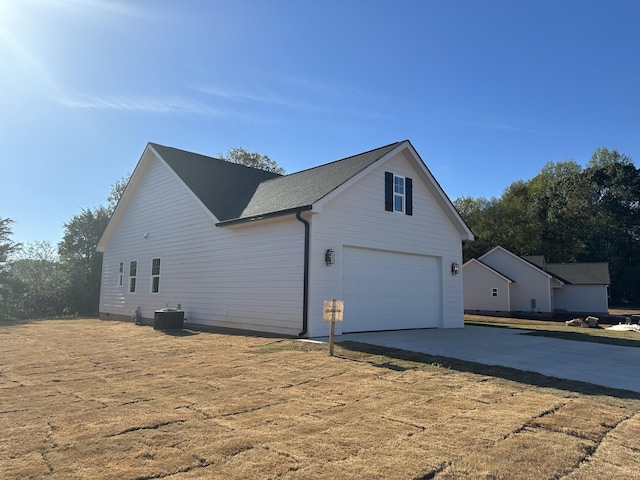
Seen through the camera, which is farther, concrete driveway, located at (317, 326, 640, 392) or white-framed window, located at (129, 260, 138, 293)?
white-framed window, located at (129, 260, 138, 293)

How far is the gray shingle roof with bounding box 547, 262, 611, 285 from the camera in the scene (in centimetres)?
3569

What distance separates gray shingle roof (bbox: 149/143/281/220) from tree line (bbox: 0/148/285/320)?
46.0 ft

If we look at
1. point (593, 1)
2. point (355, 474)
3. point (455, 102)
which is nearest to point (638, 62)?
point (593, 1)

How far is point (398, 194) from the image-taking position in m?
13.7

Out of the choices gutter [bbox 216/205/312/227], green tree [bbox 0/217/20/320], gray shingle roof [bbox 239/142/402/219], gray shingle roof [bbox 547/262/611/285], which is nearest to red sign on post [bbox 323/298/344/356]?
gutter [bbox 216/205/312/227]

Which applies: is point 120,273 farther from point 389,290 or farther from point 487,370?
point 487,370

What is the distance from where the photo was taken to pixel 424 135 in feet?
54.0

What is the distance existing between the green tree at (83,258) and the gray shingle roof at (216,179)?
1408 centimetres

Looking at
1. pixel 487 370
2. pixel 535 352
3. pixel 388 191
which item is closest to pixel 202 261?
pixel 388 191

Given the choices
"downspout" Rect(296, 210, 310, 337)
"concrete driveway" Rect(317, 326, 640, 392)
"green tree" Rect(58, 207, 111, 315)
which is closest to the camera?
"concrete driveway" Rect(317, 326, 640, 392)

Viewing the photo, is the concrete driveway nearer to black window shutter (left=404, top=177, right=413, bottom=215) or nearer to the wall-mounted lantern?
the wall-mounted lantern

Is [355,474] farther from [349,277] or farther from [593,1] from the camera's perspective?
[593,1]

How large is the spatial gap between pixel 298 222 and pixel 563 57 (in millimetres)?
10869

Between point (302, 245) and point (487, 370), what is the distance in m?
5.62
